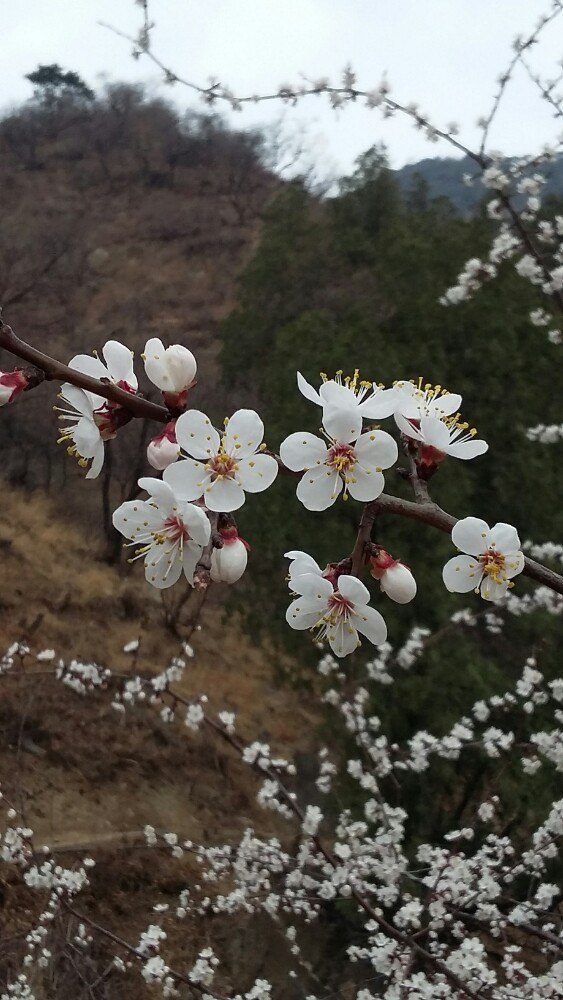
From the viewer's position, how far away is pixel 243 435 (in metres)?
0.69

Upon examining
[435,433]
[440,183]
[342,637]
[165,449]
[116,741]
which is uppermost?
[440,183]

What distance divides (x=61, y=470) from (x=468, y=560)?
607 cm

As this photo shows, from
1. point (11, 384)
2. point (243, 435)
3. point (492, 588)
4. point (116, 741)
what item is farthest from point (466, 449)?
point (116, 741)

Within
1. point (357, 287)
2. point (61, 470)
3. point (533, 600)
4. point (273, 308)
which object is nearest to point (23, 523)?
point (61, 470)

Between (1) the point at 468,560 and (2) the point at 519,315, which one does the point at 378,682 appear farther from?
(1) the point at 468,560

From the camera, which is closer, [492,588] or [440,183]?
[492,588]

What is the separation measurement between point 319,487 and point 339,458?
0.12 ft

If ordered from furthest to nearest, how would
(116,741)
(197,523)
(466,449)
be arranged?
(116,741), (466,449), (197,523)

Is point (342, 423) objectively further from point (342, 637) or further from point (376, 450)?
point (342, 637)

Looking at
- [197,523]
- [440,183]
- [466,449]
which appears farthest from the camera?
[440,183]

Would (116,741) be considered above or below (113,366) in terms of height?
above

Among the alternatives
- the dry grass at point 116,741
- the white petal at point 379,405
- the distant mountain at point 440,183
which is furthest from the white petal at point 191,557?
the distant mountain at point 440,183

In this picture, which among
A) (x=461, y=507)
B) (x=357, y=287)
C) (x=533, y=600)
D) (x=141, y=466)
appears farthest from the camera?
(x=141, y=466)

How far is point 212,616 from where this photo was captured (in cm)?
566
